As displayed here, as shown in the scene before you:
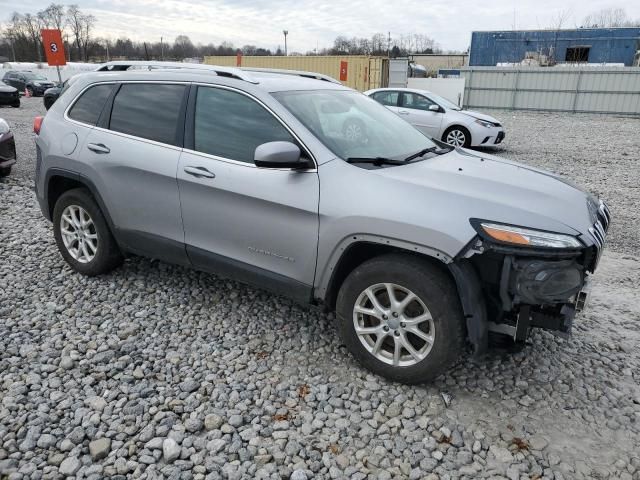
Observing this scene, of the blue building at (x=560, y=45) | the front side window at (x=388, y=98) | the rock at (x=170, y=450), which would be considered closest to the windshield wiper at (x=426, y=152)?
the rock at (x=170, y=450)

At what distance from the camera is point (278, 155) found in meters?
2.92

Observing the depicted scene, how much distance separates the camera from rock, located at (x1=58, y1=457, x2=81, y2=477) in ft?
7.75

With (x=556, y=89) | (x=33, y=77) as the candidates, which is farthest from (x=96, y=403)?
(x=33, y=77)

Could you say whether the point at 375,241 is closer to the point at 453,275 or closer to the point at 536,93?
the point at 453,275

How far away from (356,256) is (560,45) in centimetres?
4621

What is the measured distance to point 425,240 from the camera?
268cm

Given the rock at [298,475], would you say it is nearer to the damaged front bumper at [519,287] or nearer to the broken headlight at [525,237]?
the damaged front bumper at [519,287]

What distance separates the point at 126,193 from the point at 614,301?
4057 millimetres

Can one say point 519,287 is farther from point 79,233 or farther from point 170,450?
point 79,233

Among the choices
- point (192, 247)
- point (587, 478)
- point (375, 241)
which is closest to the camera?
point (587, 478)

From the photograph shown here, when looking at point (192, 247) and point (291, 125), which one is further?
point (192, 247)

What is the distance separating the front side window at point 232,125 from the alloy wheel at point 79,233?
142cm

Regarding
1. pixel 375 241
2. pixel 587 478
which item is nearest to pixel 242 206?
pixel 375 241

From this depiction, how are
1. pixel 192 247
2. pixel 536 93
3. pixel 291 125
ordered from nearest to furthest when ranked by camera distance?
pixel 291 125, pixel 192 247, pixel 536 93
